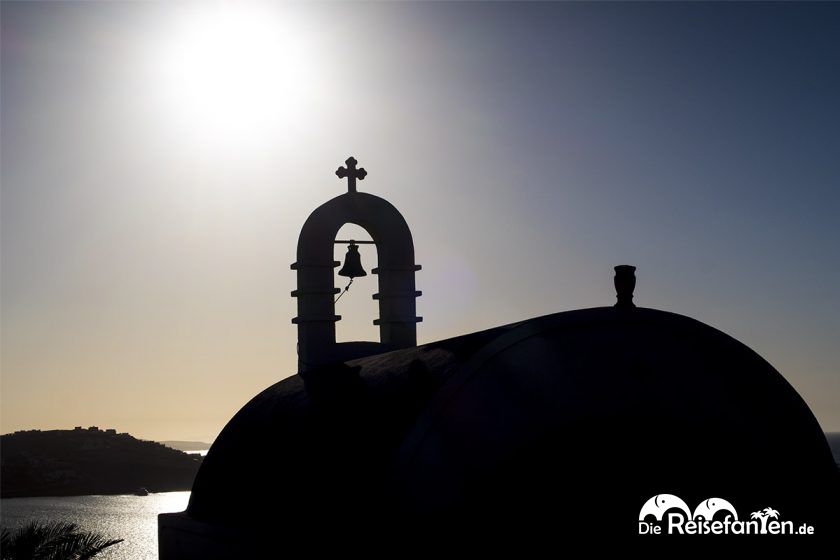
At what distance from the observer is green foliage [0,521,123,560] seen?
19031 mm

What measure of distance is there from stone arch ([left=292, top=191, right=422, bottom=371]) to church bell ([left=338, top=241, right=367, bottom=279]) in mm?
398

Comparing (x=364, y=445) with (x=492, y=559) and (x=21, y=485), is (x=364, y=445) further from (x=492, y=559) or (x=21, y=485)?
(x=21, y=485)

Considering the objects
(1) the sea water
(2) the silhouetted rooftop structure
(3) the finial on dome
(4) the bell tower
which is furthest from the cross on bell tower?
(1) the sea water

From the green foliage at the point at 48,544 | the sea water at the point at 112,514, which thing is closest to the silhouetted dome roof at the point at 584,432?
the green foliage at the point at 48,544

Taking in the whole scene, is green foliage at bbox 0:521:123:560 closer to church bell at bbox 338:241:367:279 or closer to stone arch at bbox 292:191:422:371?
stone arch at bbox 292:191:422:371

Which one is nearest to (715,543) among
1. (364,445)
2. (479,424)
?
(479,424)

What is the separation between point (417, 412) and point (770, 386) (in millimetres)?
4286

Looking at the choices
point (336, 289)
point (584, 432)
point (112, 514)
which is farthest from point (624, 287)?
point (112, 514)

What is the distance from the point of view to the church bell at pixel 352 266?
19.6 m

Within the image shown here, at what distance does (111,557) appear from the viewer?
115 m

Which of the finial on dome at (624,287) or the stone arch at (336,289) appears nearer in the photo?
the finial on dome at (624,287)

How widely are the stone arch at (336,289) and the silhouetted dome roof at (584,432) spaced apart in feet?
18.9

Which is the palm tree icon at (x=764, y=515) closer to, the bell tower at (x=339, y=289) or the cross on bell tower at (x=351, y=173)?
the bell tower at (x=339, y=289)

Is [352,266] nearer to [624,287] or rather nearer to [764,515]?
[624,287]
